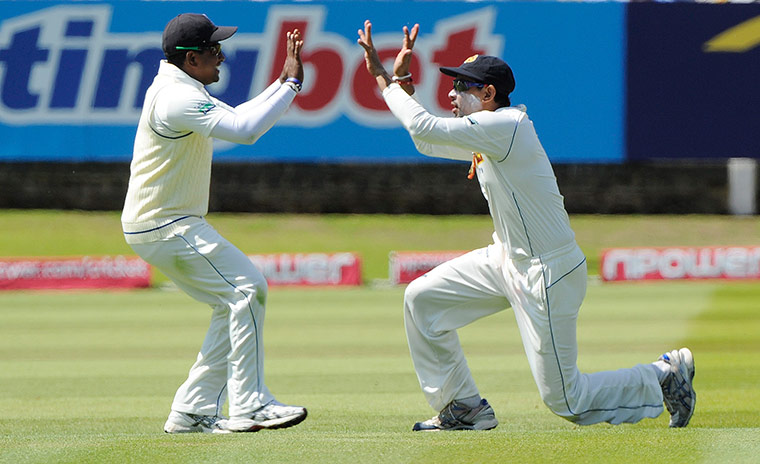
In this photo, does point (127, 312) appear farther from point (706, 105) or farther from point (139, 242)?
point (706, 105)

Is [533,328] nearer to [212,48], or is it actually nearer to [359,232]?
[212,48]

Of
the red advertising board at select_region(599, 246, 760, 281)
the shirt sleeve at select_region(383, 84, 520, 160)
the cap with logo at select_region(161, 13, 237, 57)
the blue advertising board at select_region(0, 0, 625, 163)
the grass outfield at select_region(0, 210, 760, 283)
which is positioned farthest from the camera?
the blue advertising board at select_region(0, 0, 625, 163)

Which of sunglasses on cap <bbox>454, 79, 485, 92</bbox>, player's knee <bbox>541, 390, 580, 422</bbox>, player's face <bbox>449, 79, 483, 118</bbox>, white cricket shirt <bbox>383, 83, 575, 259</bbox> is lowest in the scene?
player's knee <bbox>541, 390, 580, 422</bbox>

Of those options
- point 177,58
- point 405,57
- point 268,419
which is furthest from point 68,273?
point 405,57

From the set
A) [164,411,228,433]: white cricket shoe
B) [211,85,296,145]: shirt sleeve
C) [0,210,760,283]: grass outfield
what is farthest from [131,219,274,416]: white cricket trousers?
[0,210,760,283]: grass outfield

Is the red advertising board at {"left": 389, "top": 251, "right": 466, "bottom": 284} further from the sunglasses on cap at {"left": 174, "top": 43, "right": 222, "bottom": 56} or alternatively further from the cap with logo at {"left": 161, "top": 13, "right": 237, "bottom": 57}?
the cap with logo at {"left": 161, "top": 13, "right": 237, "bottom": 57}

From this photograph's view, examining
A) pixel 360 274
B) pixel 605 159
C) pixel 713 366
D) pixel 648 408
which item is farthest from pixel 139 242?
pixel 605 159

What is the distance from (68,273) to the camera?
14367 mm

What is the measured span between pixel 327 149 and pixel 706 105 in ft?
20.8

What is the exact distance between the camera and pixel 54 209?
65.2ft

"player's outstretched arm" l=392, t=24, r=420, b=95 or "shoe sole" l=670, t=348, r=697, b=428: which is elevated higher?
"player's outstretched arm" l=392, t=24, r=420, b=95

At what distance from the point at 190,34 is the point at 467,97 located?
1297mm

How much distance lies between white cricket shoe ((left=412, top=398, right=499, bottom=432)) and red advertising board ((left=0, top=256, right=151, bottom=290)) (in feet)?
32.1

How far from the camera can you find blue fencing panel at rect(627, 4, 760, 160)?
59.2ft
